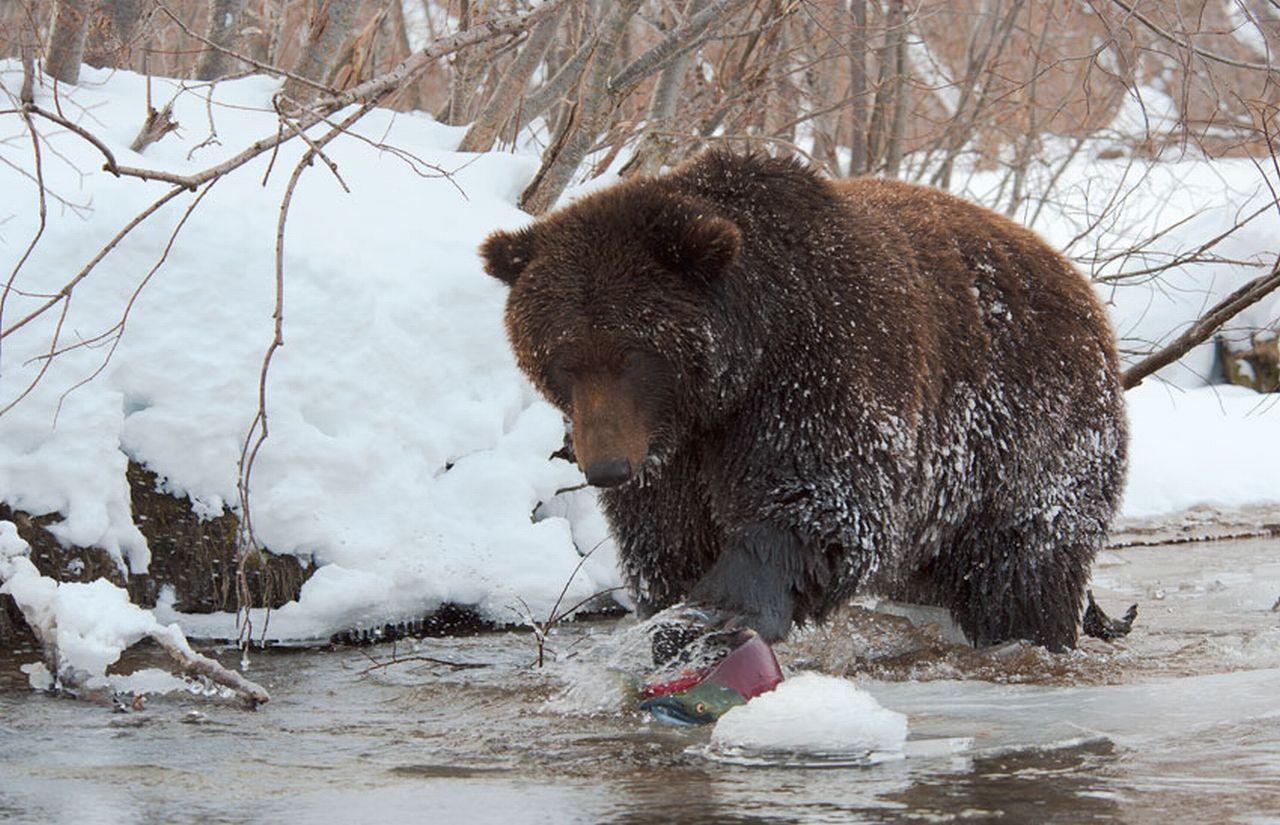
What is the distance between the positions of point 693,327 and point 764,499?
0.57 meters

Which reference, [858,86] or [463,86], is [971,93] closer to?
[858,86]

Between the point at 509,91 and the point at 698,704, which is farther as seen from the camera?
the point at 509,91

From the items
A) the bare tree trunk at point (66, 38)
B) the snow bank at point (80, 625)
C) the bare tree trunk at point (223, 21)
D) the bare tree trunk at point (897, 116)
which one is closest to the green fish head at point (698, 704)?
the snow bank at point (80, 625)

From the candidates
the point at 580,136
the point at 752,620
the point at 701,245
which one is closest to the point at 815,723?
the point at 752,620

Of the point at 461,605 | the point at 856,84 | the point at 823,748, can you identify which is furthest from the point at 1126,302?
the point at 823,748

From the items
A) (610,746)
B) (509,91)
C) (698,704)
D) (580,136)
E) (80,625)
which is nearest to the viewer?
(610,746)

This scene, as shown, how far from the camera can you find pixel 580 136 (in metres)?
8.20

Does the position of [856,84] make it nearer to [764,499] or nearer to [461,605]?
[461,605]

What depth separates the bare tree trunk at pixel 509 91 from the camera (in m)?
8.50

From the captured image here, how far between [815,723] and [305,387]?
11.6 ft

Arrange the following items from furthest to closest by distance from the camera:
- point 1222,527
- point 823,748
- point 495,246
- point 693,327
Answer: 1. point 1222,527
2. point 495,246
3. point 693,327
4. point 823,748

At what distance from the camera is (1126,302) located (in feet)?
44.2

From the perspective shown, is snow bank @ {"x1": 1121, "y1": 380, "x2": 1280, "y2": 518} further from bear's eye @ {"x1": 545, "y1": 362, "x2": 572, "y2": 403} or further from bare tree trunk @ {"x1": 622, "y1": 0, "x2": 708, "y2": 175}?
bear's eye @ {"x1": 545, "y1": 362, "x2": 572, "y2": 403}

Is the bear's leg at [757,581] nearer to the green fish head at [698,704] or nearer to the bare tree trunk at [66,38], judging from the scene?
the green fish head at [698,704]
